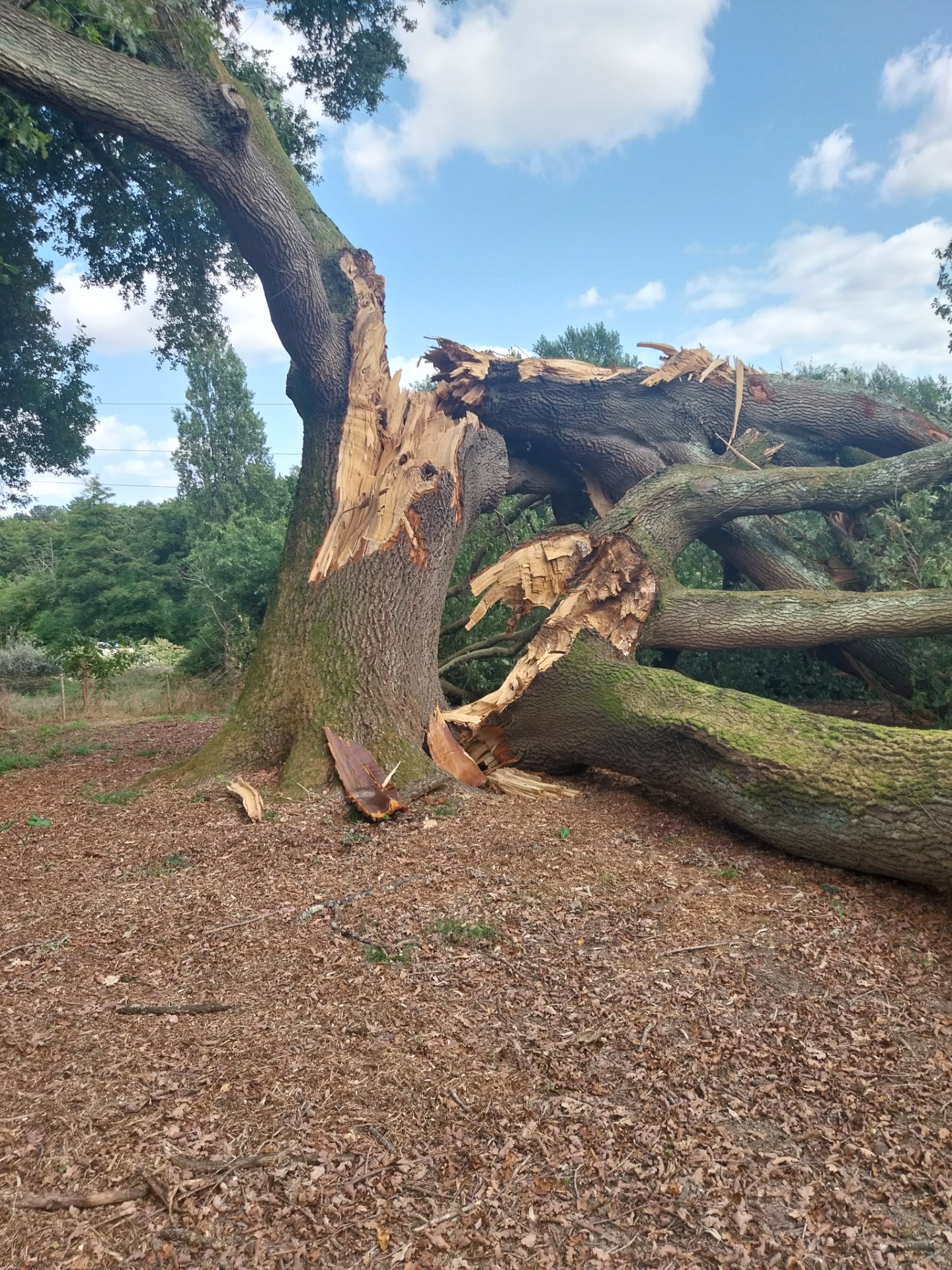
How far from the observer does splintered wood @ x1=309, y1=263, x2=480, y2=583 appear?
5383mm

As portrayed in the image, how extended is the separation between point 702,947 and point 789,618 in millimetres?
3120

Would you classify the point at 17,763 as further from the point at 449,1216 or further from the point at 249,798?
the point at 449,1216

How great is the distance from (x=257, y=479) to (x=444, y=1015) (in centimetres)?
2833

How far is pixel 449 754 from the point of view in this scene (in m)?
5.20

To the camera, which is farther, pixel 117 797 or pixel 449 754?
pixel 449 754

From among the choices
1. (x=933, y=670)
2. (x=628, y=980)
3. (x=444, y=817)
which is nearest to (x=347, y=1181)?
(x=628, y=980)

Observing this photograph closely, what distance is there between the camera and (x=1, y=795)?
5645 mm

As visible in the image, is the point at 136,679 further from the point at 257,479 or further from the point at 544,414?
the point at 257,479

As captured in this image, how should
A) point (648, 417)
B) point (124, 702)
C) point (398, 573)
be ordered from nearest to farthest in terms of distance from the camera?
1. point (398, 573)
2. point (648, 417)
3. point (124, 702)

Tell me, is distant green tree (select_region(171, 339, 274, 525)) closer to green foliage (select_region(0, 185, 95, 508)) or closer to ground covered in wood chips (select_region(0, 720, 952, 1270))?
green foliage (select_region(0, 185, 95, 508))

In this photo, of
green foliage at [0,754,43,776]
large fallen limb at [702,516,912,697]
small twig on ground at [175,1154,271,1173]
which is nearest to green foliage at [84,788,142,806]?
green foliage at [0,754,43,776]

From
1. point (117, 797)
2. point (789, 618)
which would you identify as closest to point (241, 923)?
point (117, 797)

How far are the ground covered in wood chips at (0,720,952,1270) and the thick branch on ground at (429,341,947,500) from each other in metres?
4.21

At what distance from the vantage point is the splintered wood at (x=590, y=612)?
5.48 m
